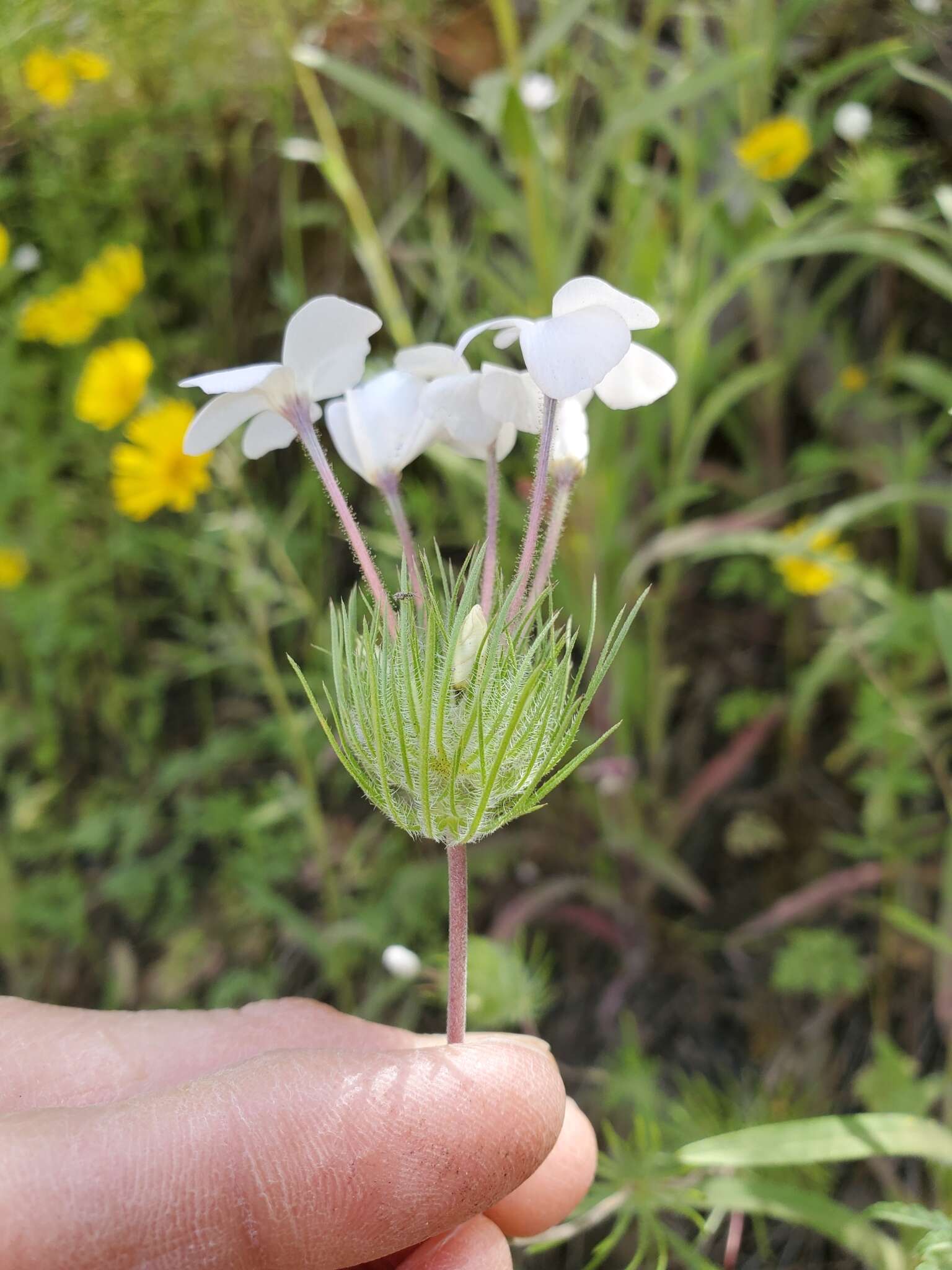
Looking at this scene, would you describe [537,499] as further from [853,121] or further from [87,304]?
[87,304]

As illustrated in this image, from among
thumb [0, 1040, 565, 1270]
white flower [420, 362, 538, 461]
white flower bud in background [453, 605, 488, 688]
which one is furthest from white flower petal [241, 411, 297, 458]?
thumb [0, 1040, 565, 1270]

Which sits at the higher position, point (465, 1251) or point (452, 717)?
point (452, 717)

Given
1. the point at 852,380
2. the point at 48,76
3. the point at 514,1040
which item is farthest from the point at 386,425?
the point at 48,76

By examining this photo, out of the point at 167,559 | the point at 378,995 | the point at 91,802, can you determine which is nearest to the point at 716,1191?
the point at 378,995

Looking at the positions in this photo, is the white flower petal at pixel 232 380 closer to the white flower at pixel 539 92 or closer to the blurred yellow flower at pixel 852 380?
the white flower at pixel 539 92

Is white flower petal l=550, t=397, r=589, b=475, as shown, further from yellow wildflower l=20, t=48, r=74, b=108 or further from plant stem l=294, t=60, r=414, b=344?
yellow wildflower l=20, t=48, r=74, b=108

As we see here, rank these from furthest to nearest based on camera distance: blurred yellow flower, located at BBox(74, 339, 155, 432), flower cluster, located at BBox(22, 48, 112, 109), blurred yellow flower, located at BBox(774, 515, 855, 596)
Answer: flower cluster, located at BBox(22, 48, 112, 109)
blurred yellow flower, located at BBox(74, 339, 155, 432)
blurred yellow flower, located at BBox(774, 515, 855, 596)
